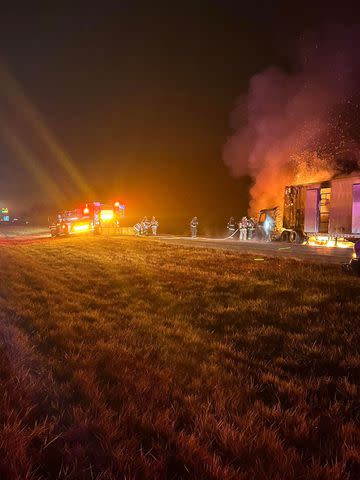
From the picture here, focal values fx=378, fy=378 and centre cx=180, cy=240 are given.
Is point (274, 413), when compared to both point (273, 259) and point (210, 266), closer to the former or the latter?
point (210, 266)

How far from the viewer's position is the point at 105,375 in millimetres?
3521

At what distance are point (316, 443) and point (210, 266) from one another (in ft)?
29.3

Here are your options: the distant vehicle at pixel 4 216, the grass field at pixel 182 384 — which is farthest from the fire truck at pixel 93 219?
the distant vehicle at pixel 4 216

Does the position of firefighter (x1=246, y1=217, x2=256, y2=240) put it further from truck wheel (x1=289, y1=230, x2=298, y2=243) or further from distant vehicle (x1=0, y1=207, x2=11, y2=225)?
distant vehicle (x1=0, y1=207, x2=11, y2=225)

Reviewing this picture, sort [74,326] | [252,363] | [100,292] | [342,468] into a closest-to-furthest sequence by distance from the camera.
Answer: [342,468]
[252,363]
[74,326]
[100,292]

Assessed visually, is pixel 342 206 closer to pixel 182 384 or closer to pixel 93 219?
pixel 93 219

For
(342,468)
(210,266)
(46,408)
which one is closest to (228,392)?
(342,468)

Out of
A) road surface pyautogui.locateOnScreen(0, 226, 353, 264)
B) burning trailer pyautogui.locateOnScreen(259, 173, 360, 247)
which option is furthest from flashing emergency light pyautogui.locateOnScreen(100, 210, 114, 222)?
burning trailer pyautogui.locateOnScreen(259, 173, 360, 247)

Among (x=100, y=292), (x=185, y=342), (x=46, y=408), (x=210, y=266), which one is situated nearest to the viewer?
(x=46, y=408)

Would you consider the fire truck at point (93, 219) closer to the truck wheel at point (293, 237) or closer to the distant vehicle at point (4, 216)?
the truck wheel at point (293, 237)

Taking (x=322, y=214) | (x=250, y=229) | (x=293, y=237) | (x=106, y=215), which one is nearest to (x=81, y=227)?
(x=106, y=215)

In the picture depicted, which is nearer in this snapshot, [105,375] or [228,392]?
[228,392]

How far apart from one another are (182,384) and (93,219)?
25563mm

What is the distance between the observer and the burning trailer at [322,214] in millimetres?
18516
